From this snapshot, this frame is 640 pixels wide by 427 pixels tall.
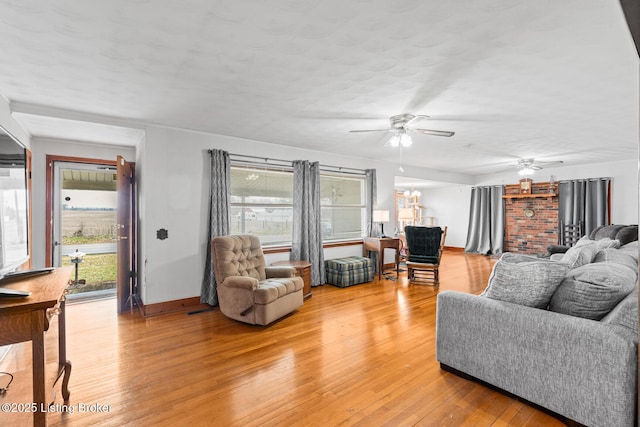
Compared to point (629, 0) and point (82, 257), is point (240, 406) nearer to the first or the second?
point (629, 0)

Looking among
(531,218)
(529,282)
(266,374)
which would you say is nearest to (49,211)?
(266,374)

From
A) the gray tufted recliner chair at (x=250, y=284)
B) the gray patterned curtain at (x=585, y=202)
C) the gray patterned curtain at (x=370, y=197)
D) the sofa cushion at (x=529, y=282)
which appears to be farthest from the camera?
the gray patterned curtain at (x=585, y=202)

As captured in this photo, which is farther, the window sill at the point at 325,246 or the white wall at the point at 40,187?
the window sill at the point at 325,246

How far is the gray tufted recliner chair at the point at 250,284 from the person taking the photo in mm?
3264

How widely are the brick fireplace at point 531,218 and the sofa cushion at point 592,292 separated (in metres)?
6.97

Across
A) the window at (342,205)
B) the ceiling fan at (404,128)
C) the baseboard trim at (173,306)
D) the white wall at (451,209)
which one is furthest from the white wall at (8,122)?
the white wall at (451,209)

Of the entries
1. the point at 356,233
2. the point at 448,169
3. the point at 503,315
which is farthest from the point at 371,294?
the point at 448,169

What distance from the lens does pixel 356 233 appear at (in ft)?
20.2

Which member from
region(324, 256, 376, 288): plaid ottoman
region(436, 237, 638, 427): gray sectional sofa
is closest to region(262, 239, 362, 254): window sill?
region(324, 256, 376, 288): plaid ottoman

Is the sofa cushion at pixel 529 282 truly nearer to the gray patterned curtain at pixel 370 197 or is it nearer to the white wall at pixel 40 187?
the gray patterned curtain at pixel 370 197

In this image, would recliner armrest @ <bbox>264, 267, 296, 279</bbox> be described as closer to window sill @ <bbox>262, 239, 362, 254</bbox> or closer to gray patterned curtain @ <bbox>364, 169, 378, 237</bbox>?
window sill @ <bbox>262, 239, 362, 254</bbox>

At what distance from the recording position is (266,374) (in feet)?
7.69

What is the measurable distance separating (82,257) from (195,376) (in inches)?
160

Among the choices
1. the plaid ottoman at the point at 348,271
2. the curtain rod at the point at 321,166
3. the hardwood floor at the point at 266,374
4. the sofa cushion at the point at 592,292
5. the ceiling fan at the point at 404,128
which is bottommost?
the hardwood floor at the point at 266,374
